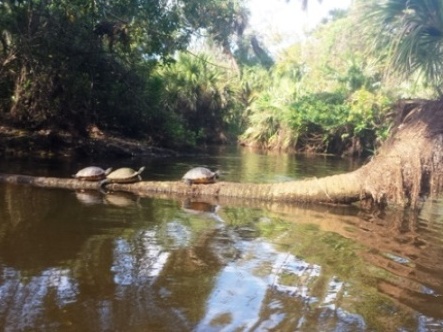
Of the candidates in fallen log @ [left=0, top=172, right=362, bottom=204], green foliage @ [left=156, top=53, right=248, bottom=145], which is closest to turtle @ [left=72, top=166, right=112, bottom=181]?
fallen log @ [left=0, top=172, right=362, bottom=204]

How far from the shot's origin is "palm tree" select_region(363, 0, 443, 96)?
1030 centimetres

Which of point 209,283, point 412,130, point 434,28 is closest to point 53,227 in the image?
point 209,283

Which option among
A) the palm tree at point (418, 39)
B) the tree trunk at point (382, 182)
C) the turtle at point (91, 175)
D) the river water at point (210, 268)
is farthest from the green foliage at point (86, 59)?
the river water at point (210, 268)

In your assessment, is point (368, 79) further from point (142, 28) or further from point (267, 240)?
point (267, 240)

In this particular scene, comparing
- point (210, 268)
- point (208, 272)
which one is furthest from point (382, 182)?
point (208, 272)

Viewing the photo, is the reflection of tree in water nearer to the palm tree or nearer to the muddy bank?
the palm tree

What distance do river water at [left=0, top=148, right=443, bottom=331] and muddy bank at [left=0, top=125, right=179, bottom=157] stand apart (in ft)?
23.7

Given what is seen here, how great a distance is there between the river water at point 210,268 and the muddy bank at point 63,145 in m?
7.22

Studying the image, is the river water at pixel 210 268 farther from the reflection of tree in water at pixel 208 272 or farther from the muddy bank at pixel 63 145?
the muddy bank at pixel 63 145

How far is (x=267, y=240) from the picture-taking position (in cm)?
627

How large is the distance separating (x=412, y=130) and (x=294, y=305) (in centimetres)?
614

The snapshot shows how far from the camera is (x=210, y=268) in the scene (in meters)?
4.94

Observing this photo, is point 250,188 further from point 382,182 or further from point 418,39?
point 418,39

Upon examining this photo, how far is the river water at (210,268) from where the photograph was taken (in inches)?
146
